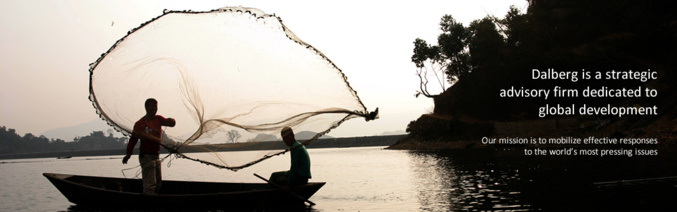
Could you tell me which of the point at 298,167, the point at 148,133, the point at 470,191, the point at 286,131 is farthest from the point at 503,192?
the point at 148,133

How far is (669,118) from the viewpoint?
4006 centimetres

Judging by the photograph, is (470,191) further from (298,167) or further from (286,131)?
(286,131)

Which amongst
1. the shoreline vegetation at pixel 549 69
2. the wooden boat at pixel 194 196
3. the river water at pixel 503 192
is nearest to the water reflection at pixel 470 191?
the river water at pixel 503 192

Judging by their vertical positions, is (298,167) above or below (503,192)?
above

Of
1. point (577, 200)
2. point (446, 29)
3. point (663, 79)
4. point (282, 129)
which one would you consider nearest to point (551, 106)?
point (663, 79)

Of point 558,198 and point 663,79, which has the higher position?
point 663,79

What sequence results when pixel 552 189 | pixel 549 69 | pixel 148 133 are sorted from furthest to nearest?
1. pixel 549 69
2. pixel 552 189
3. pixel 148 133

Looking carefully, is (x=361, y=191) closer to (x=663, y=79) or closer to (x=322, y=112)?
(x=322, y=112)

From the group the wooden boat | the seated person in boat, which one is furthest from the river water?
the seated person in boat

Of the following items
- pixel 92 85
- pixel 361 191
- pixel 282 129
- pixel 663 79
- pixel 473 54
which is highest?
pixel 473 54

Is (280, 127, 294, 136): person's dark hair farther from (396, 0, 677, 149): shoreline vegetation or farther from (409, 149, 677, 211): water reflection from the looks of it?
(396, 0, 677, 149): shoreline vegetation

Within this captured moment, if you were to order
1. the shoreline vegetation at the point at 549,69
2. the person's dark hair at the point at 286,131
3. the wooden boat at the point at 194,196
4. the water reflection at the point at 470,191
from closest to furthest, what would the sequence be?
the person's dark hair at the point at 286,131
the wooden boat at the point at 194,196
the water reflection at the point at 470,191
the shoreline vegetation at the point at 549,69

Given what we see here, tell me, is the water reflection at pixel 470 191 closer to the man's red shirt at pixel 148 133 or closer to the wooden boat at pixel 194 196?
the wooden boat at pixel 194 196

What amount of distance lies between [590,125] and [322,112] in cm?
4573
